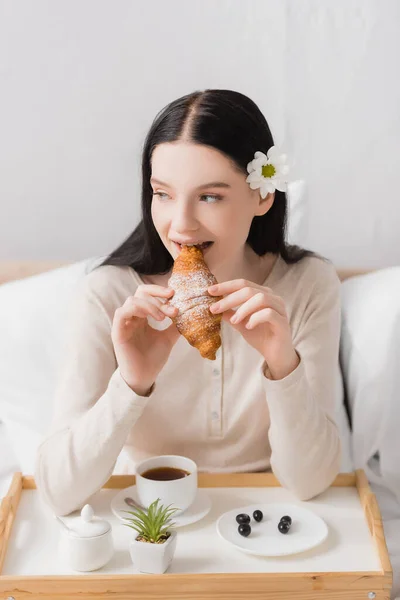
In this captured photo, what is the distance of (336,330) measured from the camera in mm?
A: 1526

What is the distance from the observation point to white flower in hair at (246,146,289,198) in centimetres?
131

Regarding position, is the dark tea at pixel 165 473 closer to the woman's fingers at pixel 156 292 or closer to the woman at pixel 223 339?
the woman at pixel 223 339

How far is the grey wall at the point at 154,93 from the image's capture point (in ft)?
6.68

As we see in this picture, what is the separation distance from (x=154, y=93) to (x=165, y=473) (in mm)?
1115

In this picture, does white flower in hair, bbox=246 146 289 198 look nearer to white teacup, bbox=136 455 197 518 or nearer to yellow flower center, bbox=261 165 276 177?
yellow flower center, bbox=261 165 276 177

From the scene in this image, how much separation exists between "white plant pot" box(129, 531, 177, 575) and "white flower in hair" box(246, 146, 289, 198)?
57 cm

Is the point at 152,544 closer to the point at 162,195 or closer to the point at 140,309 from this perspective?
the point at 140,309

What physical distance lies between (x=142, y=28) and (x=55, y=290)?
2.32 ft

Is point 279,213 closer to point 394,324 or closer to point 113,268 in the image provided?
point 113,268

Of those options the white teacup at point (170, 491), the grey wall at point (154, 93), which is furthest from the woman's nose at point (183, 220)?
the grey wall at point (154, 93)

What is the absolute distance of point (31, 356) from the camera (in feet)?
6.28

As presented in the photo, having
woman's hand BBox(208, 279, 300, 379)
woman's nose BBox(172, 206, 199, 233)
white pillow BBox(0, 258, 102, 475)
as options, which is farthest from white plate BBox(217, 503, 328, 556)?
white pillow BBox(0, 258, 102, 475)

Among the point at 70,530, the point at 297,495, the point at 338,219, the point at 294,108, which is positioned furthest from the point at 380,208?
the point at 70,530

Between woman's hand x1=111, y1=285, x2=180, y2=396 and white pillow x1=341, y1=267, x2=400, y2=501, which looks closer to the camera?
woman's hand x1=111, y1=285, x2=180, y2=396
